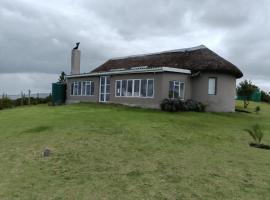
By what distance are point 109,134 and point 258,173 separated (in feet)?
25.0

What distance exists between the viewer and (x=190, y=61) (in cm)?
3184

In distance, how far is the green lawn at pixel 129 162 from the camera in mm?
9734

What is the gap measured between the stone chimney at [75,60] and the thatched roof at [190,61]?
18.5 ft

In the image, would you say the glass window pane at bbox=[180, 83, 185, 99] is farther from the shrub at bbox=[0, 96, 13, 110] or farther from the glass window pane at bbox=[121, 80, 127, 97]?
the shrub at bbox=[0, 96, 13, 110]

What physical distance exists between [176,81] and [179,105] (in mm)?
2374

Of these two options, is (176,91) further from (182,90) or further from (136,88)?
(136,88)

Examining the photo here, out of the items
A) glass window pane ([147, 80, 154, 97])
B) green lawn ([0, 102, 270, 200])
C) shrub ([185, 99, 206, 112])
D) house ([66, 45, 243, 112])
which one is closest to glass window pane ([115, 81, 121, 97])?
house ([66, 45, 243, 112])

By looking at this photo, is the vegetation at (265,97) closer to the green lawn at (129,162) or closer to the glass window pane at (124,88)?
the glass window pane at (124,88)

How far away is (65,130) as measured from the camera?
17938 mm

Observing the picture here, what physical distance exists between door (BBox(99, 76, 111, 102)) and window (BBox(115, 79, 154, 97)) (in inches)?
61.7

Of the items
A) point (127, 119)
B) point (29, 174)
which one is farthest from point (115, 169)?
point (127, 119)

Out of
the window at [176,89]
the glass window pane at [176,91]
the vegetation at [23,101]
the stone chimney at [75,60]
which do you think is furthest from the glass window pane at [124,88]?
the vegetation at [23,101]

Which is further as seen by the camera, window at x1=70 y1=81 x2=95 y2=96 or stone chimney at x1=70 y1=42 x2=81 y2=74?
stone chimney at x1=70 y1=42 x2=81 y2=74

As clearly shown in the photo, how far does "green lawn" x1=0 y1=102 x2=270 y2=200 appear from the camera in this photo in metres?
9.73
